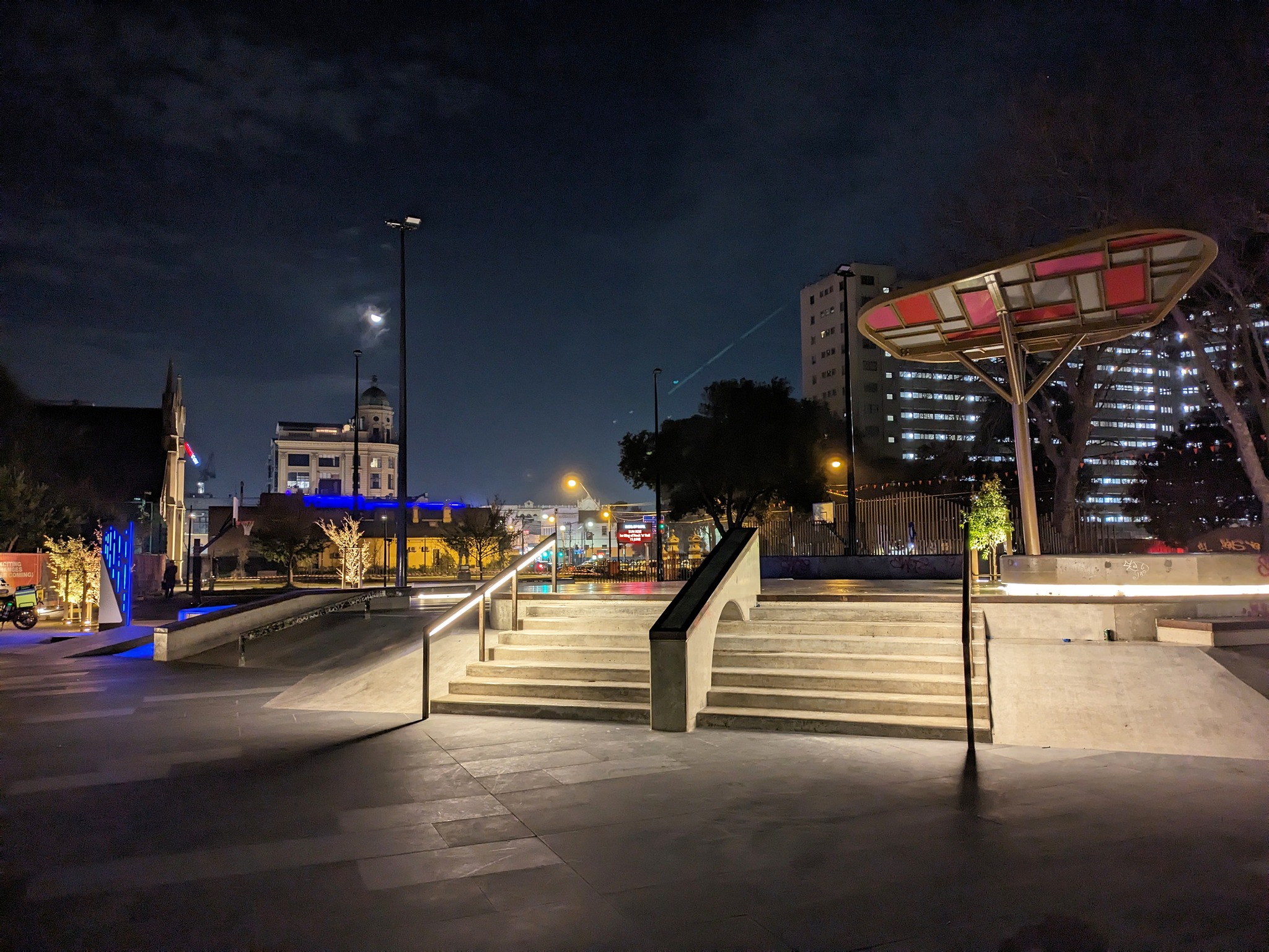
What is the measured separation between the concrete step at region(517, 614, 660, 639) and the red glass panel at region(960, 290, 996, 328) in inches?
288

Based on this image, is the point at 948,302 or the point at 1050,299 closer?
the point at 1050,299

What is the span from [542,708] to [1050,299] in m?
10.2

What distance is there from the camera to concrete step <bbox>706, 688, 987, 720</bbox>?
7.73 meters

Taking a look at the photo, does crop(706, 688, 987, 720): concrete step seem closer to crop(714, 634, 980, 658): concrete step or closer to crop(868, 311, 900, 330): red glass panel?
crop(714, 634, 980, 658): concrete step

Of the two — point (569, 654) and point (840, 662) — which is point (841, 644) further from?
point (569, 654)

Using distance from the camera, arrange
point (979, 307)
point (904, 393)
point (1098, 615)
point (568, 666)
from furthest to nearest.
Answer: point (904, 393)
point (979, 307)
point (568, 666)
point (1098, 615)

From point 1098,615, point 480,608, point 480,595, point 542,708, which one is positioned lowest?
point 542,708

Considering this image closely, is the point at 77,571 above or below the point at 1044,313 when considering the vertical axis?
below

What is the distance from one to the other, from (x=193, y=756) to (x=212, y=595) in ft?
82.1

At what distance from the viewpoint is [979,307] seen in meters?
13.5

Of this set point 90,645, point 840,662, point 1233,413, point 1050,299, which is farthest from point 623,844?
point 1233,413

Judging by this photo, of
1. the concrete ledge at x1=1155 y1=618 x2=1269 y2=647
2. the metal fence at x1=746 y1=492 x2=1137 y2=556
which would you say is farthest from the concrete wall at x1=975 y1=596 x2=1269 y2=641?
the metal fence at x1=746 y1=492 x2=1137 y2=556

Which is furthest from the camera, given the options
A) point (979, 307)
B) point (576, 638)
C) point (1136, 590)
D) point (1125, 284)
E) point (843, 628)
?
point (979, 307)

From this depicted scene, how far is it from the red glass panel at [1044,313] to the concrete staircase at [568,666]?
26.4 feet
